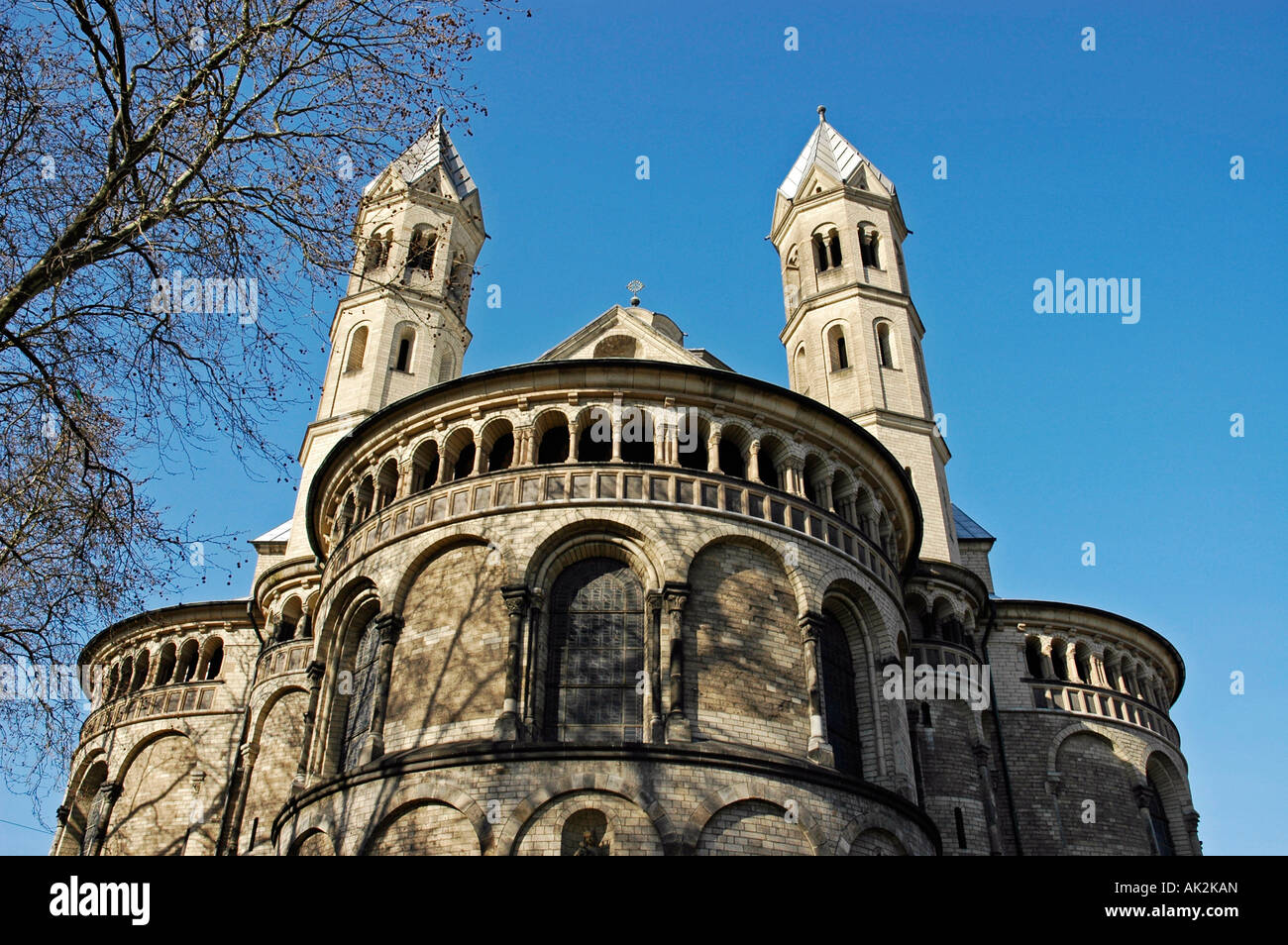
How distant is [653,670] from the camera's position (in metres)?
17.0

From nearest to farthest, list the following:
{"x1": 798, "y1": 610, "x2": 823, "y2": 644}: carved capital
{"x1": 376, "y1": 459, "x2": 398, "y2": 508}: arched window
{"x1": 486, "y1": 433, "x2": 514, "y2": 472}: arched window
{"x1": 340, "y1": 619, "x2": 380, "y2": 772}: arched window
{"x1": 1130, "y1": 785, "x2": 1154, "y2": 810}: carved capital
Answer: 1. {"x1": 798, "y1": 610, "x2": 823, "y2": 644}: carved capital
2. {"x1": 340, "y1": 619, "x2": 380, "y2": 772}: arched window
3. {"x1": 486, "y1": 433, "x2": 514, "y2": 472}: arched window
4. {"x1": 376, "y1": 459, "x2": 398, "y2": 508}: arched window
5. {"x1": 1130, "y1": 785, "x2": 1154, "y2": 810}: carved capital

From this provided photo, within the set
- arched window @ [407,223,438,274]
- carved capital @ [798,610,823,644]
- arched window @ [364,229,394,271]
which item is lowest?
carved capital @ [798,610,823,644]

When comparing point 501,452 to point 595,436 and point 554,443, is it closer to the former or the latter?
point 554,443

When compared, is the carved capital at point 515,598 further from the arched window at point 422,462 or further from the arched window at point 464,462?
the arched window at point 422,462

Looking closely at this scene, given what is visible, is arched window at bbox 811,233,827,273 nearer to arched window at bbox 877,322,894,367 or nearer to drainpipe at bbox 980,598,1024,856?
arched window at bbox 877,322,894,367

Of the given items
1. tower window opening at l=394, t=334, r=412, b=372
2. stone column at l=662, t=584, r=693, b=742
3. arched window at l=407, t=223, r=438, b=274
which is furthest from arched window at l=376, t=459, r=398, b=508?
arched window at l=407, t=223, r=438, b=274

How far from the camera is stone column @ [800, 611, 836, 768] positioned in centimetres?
1709

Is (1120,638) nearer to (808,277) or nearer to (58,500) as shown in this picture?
(808,277)

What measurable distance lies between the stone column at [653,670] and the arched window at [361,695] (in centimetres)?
493

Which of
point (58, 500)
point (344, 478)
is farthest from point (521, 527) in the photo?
point (58, 500)

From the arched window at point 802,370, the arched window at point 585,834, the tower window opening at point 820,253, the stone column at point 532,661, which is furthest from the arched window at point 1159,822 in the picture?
the stone column at point 532,661

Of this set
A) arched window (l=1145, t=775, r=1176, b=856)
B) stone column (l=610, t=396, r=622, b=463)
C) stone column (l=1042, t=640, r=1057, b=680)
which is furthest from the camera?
stone column (l=1042, t=640, r=1057, b=680)

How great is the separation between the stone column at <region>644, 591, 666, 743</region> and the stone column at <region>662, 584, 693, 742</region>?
133 mm
